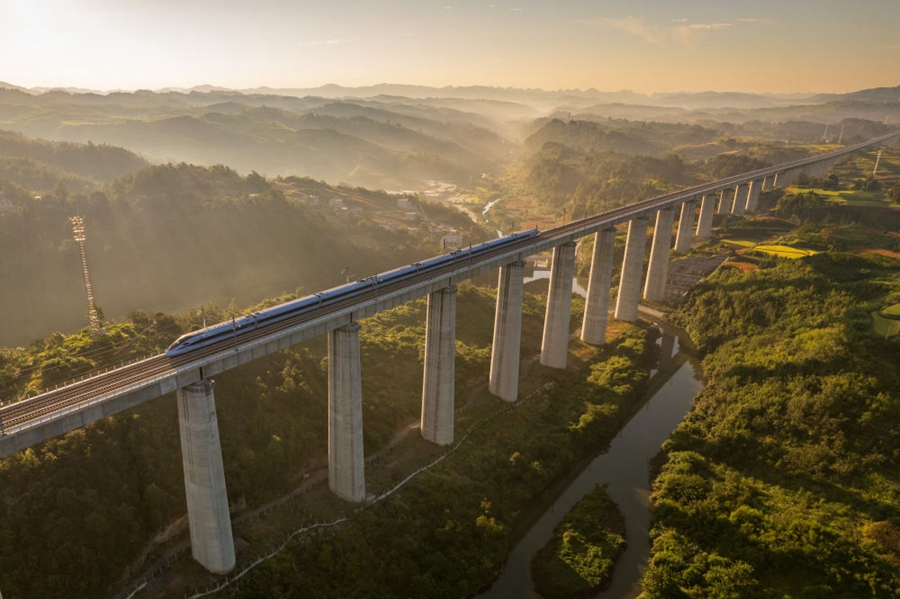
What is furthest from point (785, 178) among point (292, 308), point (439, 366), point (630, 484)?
point (292, 308)

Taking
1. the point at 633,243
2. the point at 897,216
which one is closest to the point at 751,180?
the point at 897,216

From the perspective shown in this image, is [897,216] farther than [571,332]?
Yes

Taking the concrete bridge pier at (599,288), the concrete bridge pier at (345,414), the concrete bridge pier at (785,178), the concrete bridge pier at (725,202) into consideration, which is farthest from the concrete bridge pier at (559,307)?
the concrete bridge pier at (785,178)

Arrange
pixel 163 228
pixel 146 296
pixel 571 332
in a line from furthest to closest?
1. pixel 163 228
2. pixel 146 296
3. pixel 571 332

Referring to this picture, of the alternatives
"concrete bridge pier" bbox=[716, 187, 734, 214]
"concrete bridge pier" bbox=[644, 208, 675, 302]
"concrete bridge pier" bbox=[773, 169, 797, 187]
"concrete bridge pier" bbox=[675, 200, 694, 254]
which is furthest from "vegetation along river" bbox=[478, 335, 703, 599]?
"concrete bridge pier" bbox=[773, 169, 797, 187]

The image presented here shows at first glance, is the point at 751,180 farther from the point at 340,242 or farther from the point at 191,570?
the point at 191,570

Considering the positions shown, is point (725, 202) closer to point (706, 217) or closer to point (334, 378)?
point (706, 217)
